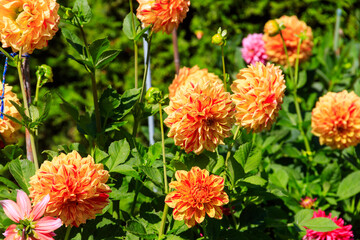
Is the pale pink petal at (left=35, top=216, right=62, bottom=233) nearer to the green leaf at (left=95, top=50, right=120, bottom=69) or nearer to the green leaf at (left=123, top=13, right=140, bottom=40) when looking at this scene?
the green leaf at (left=95, top=50, right=120, bottom=69)

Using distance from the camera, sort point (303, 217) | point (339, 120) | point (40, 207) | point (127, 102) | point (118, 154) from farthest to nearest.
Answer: point (339, 120) < point (303, 217) < point (127, 102) < point (118, 154) < point (40, 207)

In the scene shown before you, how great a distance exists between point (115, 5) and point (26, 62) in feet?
6.09

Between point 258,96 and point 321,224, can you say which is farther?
point 321,224

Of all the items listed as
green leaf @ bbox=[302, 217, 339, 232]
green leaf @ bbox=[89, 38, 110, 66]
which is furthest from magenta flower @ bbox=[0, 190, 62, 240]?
green leaf @ bbox=[302, 217, 339, 232]

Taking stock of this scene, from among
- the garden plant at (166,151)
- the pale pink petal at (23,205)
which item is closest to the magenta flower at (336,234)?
the garden plant at (166,151)

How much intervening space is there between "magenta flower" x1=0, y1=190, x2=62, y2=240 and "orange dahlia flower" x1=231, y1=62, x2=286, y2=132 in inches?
18.0

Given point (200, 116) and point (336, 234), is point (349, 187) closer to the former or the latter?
point (336, 234)

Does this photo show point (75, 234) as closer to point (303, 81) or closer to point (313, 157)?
point (313, 157)

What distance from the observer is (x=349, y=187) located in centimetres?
161

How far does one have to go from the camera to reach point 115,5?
10.1 feet

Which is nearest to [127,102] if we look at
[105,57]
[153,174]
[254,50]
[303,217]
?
[105,57]

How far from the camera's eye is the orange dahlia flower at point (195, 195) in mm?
958

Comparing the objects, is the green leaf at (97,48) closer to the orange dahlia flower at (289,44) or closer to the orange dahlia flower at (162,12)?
the orange dahlia flower at (162,12)

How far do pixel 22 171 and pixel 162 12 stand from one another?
506 millimetres
